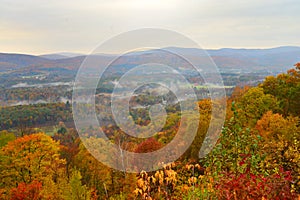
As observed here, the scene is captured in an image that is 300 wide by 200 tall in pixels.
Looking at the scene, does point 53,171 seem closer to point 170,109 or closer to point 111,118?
point 170,109

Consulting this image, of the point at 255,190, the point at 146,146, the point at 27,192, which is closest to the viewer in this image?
the point at 255,190

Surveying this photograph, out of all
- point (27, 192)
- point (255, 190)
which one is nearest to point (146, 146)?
point (27, 192)

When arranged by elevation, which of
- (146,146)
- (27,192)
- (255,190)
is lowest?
(27,192)

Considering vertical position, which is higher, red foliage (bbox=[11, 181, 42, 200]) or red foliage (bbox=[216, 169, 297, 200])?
red foliage (bbox=[216, 169, 297, 200])

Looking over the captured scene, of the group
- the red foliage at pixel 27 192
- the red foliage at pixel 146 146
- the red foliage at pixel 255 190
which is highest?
the red foliage at pixel 255 190

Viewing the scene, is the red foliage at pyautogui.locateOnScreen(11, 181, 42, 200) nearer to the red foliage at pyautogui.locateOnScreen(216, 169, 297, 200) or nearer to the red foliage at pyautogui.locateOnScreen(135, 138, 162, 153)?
the red foliage at pyautogui.locateOnScreen(135, 138, 162, 153)

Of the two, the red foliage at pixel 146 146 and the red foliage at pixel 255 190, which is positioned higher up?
the red foliage at pixel 255 190

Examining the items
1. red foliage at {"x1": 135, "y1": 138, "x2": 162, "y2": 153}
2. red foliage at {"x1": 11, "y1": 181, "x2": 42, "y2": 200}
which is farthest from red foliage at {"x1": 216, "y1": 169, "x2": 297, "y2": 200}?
red foliage at {"x1": 11, "y1": 181, "x2": 42, "y2": 200}

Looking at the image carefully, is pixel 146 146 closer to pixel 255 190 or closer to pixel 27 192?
pixel 27 192

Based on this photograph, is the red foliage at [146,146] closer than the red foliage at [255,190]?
No

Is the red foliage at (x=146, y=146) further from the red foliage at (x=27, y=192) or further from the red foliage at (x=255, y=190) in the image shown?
the red foliage at (x=255, y=190)

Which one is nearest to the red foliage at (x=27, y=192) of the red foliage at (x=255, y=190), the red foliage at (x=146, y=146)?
the red foliage at (x=146, y=146)
